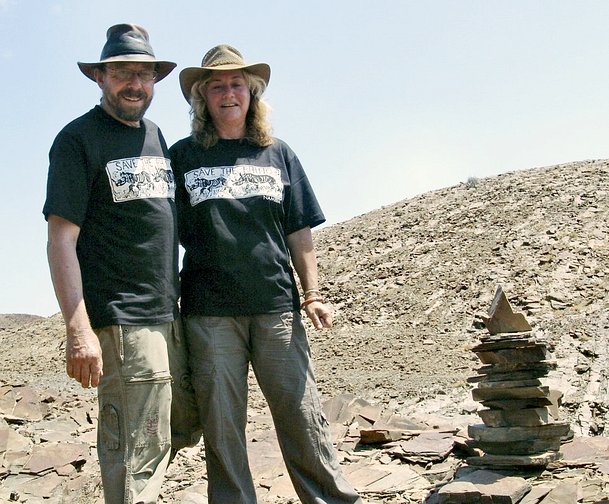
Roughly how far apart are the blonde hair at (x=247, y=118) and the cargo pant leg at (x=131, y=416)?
3.73 feet

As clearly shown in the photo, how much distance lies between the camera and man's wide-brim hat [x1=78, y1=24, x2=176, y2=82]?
3.63 m

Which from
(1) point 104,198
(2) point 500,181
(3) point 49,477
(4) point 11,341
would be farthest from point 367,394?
(2) point 500,181

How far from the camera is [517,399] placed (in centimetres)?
541

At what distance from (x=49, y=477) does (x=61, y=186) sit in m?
3.72

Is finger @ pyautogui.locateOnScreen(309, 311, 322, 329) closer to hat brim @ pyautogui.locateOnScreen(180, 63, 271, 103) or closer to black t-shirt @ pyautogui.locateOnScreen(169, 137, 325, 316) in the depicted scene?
black t-shirt @ pyautogui.locateOnScreen(169, 137, 325, 316)

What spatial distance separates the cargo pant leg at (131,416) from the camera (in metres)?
3.35

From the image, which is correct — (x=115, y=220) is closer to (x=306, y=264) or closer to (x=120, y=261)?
(x=120, y=261)

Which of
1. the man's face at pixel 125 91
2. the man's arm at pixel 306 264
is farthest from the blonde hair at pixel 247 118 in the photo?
the man's arm at pixel 306 264

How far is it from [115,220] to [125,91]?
639mm

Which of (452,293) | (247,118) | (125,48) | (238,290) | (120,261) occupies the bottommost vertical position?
(452,293)

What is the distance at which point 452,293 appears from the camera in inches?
605

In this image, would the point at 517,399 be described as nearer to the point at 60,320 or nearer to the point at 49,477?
the point at 49,477

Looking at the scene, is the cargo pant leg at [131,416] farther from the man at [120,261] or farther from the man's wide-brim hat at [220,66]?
the man's wide-brim hat at [220,66]

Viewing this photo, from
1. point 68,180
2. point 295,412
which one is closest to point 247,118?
point 68,180
